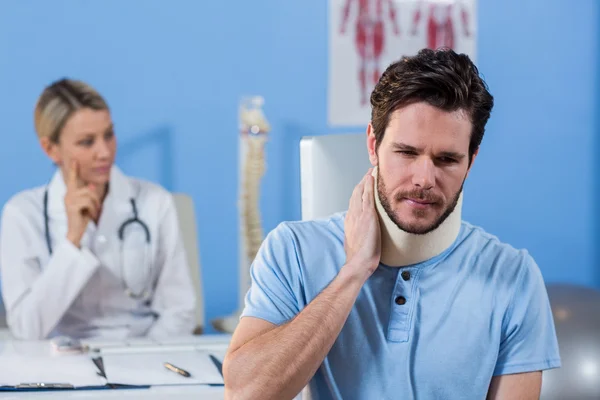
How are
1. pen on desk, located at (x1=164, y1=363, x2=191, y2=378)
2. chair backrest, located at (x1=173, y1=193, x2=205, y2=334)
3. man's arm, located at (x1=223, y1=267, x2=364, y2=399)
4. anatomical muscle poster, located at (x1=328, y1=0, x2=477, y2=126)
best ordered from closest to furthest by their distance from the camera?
man's arm, located at (x1=223, y1=267, x2=364, y2=399) → pen on desk, located at (x1=164, y1=363, x2=191, y2=378) → chair backrest, located at (x1=173, y1=193, x2=205, y2=334) → anatomical muscle poster, located at (x1=328, y1=0, x2=477, y2=126)

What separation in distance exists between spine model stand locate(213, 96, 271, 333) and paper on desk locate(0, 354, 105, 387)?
0.99m

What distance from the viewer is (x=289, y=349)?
1435mm

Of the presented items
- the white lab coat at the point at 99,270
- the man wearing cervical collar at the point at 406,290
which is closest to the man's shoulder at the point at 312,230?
the man wearing cervical collar at the point at 406,290

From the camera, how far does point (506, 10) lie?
14.1ft

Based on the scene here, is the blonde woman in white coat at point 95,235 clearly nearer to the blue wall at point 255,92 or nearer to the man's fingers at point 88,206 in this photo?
the man's fingers at point 88,206

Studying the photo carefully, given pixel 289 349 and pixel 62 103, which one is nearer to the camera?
pixel 289 349

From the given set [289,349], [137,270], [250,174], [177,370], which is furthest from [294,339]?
[250,174]

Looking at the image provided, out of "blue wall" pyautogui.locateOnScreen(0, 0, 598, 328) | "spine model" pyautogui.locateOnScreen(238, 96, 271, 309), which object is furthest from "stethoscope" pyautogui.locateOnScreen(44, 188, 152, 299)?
"blue wall" pyautogui.locateOnScreen(0, 0, 598, 328)

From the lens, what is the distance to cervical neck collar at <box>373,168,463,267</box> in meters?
1.52

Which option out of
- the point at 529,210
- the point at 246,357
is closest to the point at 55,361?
the point at 246,357

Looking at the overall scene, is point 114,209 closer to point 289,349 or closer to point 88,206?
point 88,206

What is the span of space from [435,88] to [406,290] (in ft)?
1.13

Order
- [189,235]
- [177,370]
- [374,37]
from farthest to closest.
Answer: [374,37], [189,235], [177,370]

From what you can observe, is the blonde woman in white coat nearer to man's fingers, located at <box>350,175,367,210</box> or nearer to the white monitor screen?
the white monitor screen
